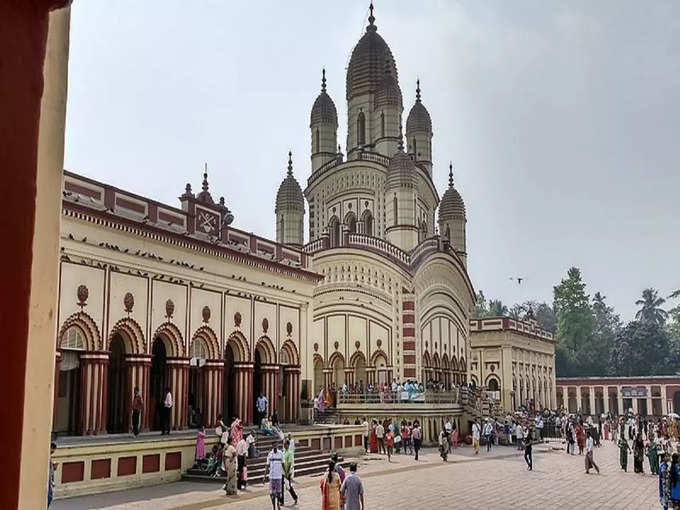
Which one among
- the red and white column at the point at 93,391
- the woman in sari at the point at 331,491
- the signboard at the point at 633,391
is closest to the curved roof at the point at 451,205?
the signboard at the point at 633,391

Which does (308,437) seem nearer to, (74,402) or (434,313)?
(74,402)

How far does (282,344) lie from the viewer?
27.6m

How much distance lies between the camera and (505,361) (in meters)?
51.4

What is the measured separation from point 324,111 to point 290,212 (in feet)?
22.9

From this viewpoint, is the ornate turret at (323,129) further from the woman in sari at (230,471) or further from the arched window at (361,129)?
the woman in sari at (230,471)

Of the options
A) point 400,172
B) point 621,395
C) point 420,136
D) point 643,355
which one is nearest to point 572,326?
point 643,355

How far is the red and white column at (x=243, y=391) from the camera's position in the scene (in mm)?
25078

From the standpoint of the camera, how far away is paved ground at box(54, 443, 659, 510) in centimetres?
1636

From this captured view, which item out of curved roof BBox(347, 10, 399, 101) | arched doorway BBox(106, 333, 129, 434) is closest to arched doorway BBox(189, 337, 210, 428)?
arched doorway BBox(106, 333, 129, 434)

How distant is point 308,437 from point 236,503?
859 centimetres

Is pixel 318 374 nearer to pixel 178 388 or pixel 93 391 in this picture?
pixel 178 388

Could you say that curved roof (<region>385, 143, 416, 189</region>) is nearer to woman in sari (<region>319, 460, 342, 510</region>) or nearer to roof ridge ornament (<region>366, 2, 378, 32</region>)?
roof ridge ornament (<region>366, 2, 378, 32</region>)

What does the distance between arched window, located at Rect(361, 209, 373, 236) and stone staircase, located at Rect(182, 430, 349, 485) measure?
2135 centimetres

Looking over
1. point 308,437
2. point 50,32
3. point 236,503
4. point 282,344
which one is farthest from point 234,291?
point 50,32
